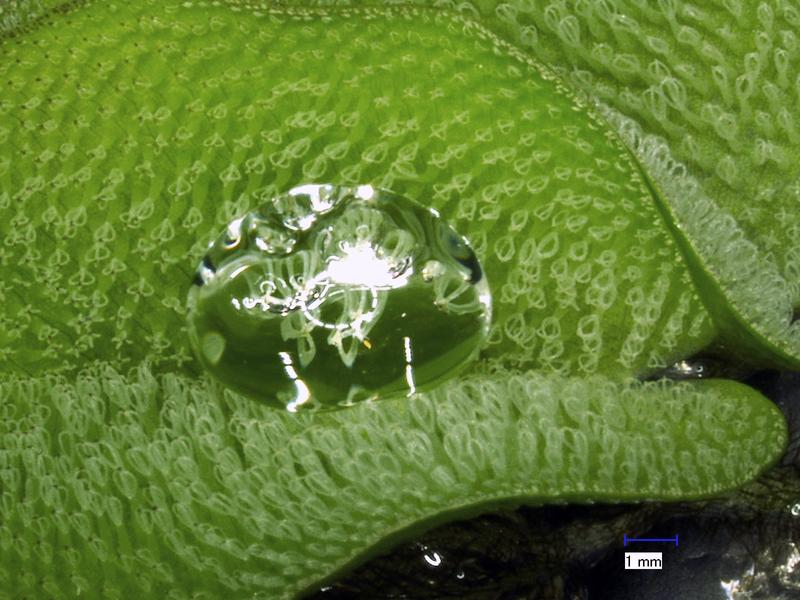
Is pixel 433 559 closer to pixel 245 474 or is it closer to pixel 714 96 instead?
pixel 245 474

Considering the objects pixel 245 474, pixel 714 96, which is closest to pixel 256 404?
pixel 245 474

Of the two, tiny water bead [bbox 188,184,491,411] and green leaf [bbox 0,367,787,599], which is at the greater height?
tiny water bead [bbox 188,184,491,411]

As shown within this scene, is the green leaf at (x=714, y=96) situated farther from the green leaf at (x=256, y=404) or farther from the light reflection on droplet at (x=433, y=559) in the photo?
the light reflection on droplet at (x=433, y=559)

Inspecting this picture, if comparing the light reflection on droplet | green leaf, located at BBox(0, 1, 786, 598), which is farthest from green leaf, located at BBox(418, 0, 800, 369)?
the light reflection on droplet

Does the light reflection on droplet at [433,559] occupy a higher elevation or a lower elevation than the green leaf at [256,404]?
Result: lower

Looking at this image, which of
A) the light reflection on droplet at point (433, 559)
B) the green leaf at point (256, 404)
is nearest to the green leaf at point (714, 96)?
the green leaf at point (256, 404)

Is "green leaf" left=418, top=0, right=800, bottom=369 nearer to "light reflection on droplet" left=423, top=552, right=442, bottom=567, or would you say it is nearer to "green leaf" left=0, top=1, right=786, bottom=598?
"green leaf" left=0, top=1, right=786, bottom=598

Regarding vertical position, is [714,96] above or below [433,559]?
above

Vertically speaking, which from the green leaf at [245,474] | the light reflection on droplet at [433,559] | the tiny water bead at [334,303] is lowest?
the light reflection on droplet at [433,559]

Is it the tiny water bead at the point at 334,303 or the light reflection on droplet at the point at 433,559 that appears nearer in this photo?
the tiny water bead at the point at 334,303
